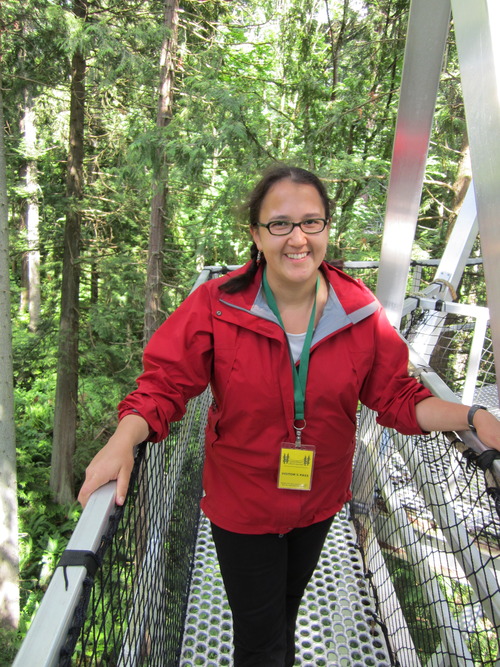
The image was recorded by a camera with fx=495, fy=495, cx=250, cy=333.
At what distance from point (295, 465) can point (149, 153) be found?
683 centimetres

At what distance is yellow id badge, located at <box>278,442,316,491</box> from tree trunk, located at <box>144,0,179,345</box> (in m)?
6.75

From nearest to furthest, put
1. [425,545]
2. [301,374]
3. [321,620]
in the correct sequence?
[301,374]
[425,545]
[321,620]

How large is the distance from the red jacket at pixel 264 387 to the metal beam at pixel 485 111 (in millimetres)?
367

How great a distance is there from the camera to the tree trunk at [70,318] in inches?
383

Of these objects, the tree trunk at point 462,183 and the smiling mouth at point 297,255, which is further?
the tree trunk at point 462,183

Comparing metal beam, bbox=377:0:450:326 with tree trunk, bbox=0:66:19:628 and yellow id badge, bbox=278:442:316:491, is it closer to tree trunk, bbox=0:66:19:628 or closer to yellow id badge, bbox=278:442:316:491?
yellow id badge, bbox=278:442:316:491

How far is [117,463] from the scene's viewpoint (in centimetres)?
117

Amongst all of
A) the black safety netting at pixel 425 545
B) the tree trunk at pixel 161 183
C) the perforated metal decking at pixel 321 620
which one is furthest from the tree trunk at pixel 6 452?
the black safety netting at pixel 425 545

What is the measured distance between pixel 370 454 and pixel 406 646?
94 cm

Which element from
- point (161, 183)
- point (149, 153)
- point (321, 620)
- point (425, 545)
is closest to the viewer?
point (425, 545)

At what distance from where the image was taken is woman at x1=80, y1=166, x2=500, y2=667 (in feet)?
4.88

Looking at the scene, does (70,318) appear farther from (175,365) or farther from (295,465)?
(295,465)

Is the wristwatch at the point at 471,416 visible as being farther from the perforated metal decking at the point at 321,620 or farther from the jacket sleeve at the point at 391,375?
the perforated metal decking at the point at 321,620

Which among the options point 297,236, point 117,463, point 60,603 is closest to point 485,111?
point 297,236
